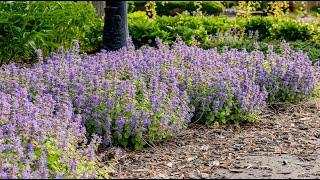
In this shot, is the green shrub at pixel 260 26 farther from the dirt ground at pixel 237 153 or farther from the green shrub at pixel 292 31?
the dirt ground at pixel 237 153

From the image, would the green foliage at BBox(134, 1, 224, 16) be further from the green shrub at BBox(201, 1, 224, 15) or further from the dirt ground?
the dirt ground

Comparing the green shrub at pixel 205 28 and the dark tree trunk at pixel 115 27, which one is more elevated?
the dark tree trunk at pixel 115 27

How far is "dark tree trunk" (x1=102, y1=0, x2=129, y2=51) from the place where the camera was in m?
8.77

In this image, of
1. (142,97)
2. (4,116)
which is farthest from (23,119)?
(142,97)

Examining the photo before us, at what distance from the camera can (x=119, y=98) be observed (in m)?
5.55

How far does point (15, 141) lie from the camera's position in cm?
425

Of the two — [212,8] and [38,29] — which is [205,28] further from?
[212,8]

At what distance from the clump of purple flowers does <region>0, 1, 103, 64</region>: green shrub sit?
1.71 metres

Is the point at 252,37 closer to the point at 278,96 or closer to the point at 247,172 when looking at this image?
the point at 278,96

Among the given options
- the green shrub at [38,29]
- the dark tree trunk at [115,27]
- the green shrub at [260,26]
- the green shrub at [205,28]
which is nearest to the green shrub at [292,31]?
the green shrub at [205,28]

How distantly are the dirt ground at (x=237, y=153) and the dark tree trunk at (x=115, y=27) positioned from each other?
281cm

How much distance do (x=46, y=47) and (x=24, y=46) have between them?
93 centimetres

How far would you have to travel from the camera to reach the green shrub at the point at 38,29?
8.71m

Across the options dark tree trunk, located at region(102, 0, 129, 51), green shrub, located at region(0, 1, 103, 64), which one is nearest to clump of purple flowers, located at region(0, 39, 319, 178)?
dark tree trunk, located at region(102, 0, 129, 51)
